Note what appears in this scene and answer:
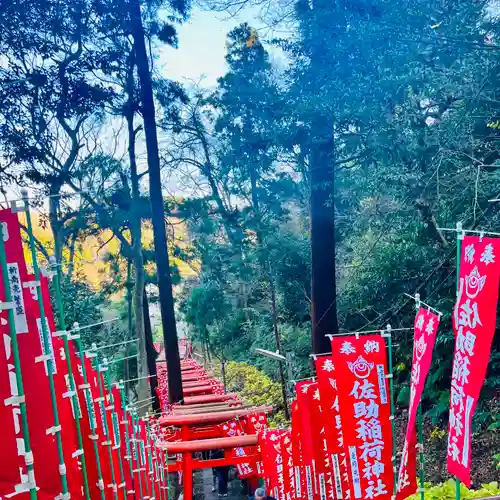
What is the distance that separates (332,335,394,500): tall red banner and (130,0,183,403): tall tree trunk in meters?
8.75

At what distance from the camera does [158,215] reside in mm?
14492

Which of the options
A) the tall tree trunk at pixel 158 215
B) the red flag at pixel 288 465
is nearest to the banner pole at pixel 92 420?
the red flag at pixel 288 465

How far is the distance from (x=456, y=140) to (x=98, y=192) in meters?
10.7

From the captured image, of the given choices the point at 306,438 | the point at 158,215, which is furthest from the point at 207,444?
the point at 158,215

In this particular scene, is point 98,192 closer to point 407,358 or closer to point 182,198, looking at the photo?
point 182,198

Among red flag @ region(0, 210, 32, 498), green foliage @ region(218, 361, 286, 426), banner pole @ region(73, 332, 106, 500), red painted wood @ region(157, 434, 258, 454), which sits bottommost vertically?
green foliage @ region(218, 361, 286, 426)

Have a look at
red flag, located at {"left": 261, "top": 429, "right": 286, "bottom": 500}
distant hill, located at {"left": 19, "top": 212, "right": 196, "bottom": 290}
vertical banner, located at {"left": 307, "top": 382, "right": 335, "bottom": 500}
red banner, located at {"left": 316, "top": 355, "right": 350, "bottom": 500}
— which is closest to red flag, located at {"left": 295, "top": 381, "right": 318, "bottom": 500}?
vertical banner, located at {"left": 307, "top": 382, "right": 335, "bottom": 500}

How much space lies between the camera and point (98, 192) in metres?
15.6

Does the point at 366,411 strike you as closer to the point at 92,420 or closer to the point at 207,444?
the point at 92,420

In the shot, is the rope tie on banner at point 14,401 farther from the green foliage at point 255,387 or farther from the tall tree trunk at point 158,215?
the tall tree trunk at point 158,215

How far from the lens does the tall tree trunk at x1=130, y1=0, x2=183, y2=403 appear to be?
1445 cm

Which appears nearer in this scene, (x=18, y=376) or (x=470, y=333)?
(x=18, y=376)

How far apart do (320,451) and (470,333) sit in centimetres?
372

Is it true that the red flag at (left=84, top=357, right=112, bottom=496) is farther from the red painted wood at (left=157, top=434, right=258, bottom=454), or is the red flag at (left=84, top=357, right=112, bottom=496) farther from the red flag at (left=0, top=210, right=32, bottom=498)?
the red painted wood at (left=157, top=434, right=258, bottom=454)
